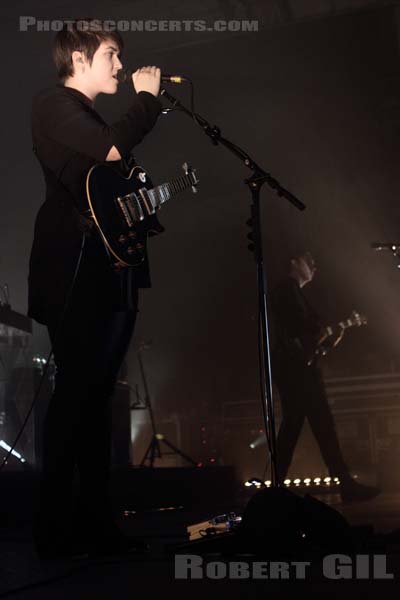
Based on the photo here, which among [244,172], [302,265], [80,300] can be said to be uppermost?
[244,172]

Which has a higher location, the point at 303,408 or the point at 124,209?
the point at 124,209

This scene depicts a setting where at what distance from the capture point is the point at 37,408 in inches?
225

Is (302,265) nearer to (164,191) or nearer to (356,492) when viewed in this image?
(356,492)

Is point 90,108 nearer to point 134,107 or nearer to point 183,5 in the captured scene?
point 134,107

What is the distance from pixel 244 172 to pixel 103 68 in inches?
248

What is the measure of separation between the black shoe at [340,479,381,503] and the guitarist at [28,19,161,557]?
281 centimetres

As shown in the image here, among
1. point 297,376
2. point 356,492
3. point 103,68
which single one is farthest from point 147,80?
point 356,492

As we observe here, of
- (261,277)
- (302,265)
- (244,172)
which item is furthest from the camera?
(244,172)

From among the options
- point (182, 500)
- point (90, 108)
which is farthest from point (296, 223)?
point (90, 108)

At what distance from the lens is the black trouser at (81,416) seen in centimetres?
218

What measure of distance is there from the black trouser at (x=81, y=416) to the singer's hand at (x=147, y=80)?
0.75 meters

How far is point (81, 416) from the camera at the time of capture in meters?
2.24

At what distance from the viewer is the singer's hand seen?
2426 mm

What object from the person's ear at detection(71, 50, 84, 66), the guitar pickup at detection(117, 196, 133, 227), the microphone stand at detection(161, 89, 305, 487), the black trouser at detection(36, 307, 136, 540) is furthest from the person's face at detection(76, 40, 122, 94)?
the black trouser at detection(36, 307, 136, 540)
